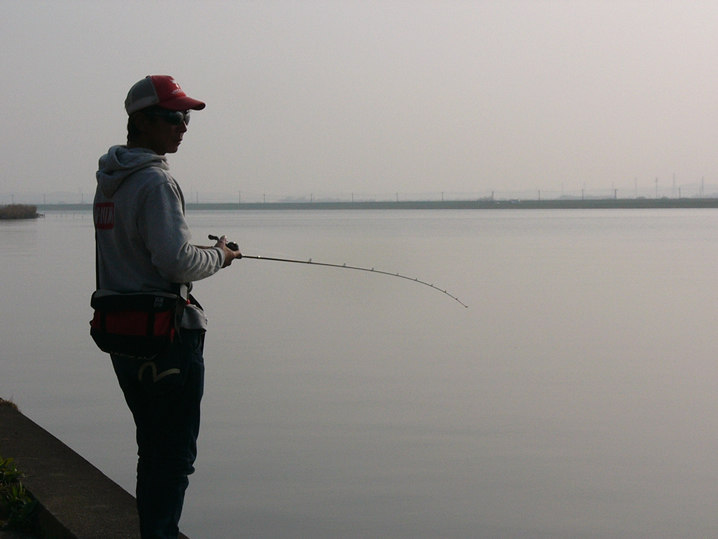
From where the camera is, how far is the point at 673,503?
4.44m

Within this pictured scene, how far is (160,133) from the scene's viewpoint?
2.76 metres

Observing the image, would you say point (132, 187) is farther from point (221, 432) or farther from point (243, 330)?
point (243, 330)

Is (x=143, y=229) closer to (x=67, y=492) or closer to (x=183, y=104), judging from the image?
(x=183, y=104)

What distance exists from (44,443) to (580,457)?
291 cm

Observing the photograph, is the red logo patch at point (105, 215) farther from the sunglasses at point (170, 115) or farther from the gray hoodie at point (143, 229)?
the sunglasses at point (170, 115)

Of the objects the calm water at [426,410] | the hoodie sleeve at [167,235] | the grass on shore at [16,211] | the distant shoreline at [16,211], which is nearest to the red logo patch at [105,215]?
the hoodie sleeve at [167,235]

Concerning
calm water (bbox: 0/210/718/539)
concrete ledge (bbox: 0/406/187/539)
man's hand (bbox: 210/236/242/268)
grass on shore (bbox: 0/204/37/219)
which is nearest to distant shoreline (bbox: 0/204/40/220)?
grass on shore (bbox: 0/204/37/219)

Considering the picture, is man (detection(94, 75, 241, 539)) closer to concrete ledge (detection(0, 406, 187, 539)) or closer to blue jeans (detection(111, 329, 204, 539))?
blue jeans (detection(111, 329, 204, 539))

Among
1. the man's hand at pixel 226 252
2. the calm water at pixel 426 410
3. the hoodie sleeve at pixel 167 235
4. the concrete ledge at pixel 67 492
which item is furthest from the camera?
the calm water at pixel 426 410

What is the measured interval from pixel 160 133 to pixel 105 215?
30 centimetres

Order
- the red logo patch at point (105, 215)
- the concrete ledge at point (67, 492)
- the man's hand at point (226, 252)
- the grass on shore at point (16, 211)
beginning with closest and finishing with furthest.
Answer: the red logo patch at point (105, 215), the man's hand at point (226, 252), the concrete ledge at point (67, 492), the grass on shore at point (16, 211)

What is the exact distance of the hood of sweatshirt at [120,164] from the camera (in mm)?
2617

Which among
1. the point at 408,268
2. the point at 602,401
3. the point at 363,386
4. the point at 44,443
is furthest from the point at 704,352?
the point at 408,268

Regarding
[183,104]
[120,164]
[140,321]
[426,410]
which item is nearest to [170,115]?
[183,104]
